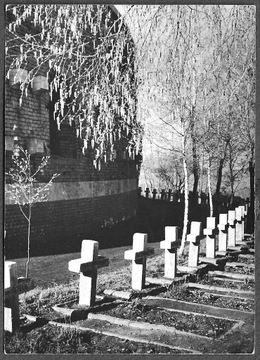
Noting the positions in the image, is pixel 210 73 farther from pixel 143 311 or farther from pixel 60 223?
pixel 60 223

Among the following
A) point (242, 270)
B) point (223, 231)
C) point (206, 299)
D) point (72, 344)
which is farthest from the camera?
point (223, 231)

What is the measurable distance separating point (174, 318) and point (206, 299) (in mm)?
691

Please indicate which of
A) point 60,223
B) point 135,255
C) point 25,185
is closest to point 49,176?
point 60,223

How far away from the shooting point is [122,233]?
28.4ft

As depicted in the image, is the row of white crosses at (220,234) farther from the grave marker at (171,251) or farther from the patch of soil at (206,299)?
the patch of soil at (206,299)

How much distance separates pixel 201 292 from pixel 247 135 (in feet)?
6.18

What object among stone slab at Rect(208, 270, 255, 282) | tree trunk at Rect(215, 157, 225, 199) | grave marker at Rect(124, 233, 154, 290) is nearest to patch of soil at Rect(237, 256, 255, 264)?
stone slab at Rect(208, 270, 255, 282)

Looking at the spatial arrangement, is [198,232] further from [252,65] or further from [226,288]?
[252,65]

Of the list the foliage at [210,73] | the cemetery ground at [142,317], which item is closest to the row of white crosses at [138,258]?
the cemetery ground at [142,317]

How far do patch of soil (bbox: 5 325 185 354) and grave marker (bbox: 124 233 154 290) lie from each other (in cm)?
128

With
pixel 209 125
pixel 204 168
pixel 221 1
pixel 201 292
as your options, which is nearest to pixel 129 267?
pixel 201 292

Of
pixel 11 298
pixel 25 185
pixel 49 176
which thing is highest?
pixel 49 176

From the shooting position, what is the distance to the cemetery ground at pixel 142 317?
3.13m

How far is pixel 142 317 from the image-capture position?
146 inches
